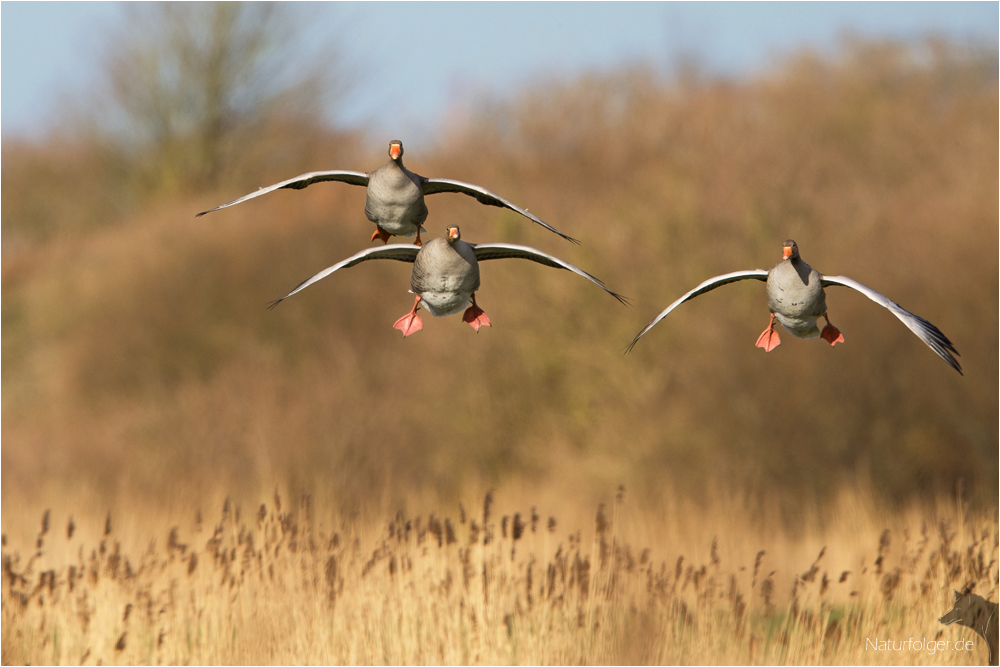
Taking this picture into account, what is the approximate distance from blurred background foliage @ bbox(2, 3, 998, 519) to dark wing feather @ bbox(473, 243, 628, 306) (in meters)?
15.2

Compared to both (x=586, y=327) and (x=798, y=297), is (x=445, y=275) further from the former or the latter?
(x=586, y=327)

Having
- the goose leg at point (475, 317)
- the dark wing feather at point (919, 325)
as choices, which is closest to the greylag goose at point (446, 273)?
the goose leg at point (475, 317)

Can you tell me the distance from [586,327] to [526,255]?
1694 cm

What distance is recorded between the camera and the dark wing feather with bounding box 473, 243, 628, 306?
1.95 meters

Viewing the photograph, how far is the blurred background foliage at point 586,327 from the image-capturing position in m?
17.6

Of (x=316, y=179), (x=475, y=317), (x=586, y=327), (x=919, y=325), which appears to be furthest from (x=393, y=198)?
(x=586, y=327)

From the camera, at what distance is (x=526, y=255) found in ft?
7.00

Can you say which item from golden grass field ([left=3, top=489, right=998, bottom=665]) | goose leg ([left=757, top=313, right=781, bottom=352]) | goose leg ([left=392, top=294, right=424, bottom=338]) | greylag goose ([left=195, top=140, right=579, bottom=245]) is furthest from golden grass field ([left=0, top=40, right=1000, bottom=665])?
greylag goose ([left=195, top=140, right=579, bottom=245])

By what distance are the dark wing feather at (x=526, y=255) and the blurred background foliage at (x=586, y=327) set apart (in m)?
15.2

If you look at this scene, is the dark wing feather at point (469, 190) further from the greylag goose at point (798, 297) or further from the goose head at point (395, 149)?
the greylag goose at point (798, 297)

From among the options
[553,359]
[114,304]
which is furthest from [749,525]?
[114,304]

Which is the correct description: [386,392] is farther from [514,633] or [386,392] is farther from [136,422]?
[514,633]

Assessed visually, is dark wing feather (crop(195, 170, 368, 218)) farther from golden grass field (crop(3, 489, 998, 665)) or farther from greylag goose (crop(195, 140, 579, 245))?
golden grass field (crop(3, 489, 998, 665))

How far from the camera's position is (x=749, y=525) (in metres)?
16.9
